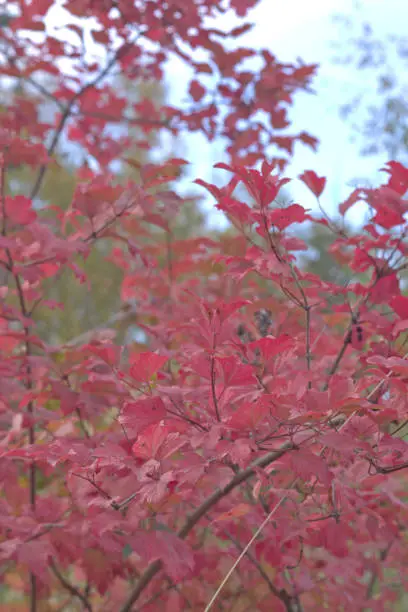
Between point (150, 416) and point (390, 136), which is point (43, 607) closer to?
point (150, 416)

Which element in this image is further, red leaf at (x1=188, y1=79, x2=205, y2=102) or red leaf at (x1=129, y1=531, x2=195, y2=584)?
red leaf at (x1=188, y1=79, x2=205, y2=102)

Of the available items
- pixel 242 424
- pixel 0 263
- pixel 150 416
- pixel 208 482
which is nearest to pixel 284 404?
pixel 242 424

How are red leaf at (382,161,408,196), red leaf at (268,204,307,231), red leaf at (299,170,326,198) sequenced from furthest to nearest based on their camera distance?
red leaf at (299,170,326,198) < red leaf at (382,161,408,196) < red leaf at (268,204,307,231)

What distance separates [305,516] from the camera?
148cm

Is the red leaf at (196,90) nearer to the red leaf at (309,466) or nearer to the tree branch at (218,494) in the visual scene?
the tree branch at (218,494)

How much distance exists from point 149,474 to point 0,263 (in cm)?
84

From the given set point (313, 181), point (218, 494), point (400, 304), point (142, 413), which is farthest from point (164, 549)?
point (313, 181)

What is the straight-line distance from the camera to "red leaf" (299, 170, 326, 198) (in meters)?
1.52

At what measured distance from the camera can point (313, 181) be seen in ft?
5.02

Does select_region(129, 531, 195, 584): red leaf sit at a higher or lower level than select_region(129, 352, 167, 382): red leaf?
lower

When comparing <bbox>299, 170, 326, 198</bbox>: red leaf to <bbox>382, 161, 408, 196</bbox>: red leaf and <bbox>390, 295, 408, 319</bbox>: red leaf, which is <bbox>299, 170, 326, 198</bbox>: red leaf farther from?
<bbox>390, 295, 408, 319</bbox>: red leaf

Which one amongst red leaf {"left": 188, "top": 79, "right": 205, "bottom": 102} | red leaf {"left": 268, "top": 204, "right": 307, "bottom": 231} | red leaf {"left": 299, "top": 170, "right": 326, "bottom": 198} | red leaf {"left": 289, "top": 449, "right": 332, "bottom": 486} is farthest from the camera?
red leaf {"left": 188, "top": 79, "right": 205, "bottom": 102}

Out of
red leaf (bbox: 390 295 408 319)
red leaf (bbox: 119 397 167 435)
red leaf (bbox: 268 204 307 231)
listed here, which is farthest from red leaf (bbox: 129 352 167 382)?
red leaf (bbox: 390 295 408 319)

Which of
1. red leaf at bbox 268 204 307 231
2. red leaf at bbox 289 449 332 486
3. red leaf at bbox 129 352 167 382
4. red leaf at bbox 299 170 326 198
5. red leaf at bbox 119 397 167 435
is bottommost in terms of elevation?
red leaf at bbox 289 449 332 486
